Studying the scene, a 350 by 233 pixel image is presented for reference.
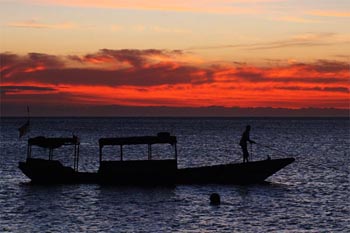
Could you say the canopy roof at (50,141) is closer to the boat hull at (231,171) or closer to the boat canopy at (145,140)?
the boat canopy at (145,140)

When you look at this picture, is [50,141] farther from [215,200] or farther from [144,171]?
[215,200]

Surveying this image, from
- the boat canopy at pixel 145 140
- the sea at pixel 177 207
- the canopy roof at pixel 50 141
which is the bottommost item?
the sea at pixel 177 207

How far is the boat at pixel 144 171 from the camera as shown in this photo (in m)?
43.7

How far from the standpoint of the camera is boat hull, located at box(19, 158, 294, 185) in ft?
143

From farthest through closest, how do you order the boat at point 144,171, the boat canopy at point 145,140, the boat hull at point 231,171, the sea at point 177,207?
the boat hull at point 231,171
the boat at point 144,171
the boat canopy at point 145,140
the sea at point 177,207

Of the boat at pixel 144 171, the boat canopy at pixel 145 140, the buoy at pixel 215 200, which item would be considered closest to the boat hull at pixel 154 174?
the boat at pixel 144 171

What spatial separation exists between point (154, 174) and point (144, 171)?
65 centimetres

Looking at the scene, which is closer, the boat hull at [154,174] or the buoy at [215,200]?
the buoy at [215,200]

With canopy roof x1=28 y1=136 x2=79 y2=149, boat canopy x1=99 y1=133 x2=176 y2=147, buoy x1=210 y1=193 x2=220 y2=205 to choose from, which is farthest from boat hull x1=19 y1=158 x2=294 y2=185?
buoy x1=210 y1=193 x2=220 y2=205

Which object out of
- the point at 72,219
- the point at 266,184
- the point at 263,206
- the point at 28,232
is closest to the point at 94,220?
the point at 72,219

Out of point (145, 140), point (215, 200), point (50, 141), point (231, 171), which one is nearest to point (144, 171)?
point (145, 140)

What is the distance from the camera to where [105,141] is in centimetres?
4403

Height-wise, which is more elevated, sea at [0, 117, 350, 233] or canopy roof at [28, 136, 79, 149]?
canopy roof at [28, 136, 79, 149]

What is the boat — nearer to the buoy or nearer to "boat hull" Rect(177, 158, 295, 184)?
"boat hull" Rect(177, 158, 295, 184)
